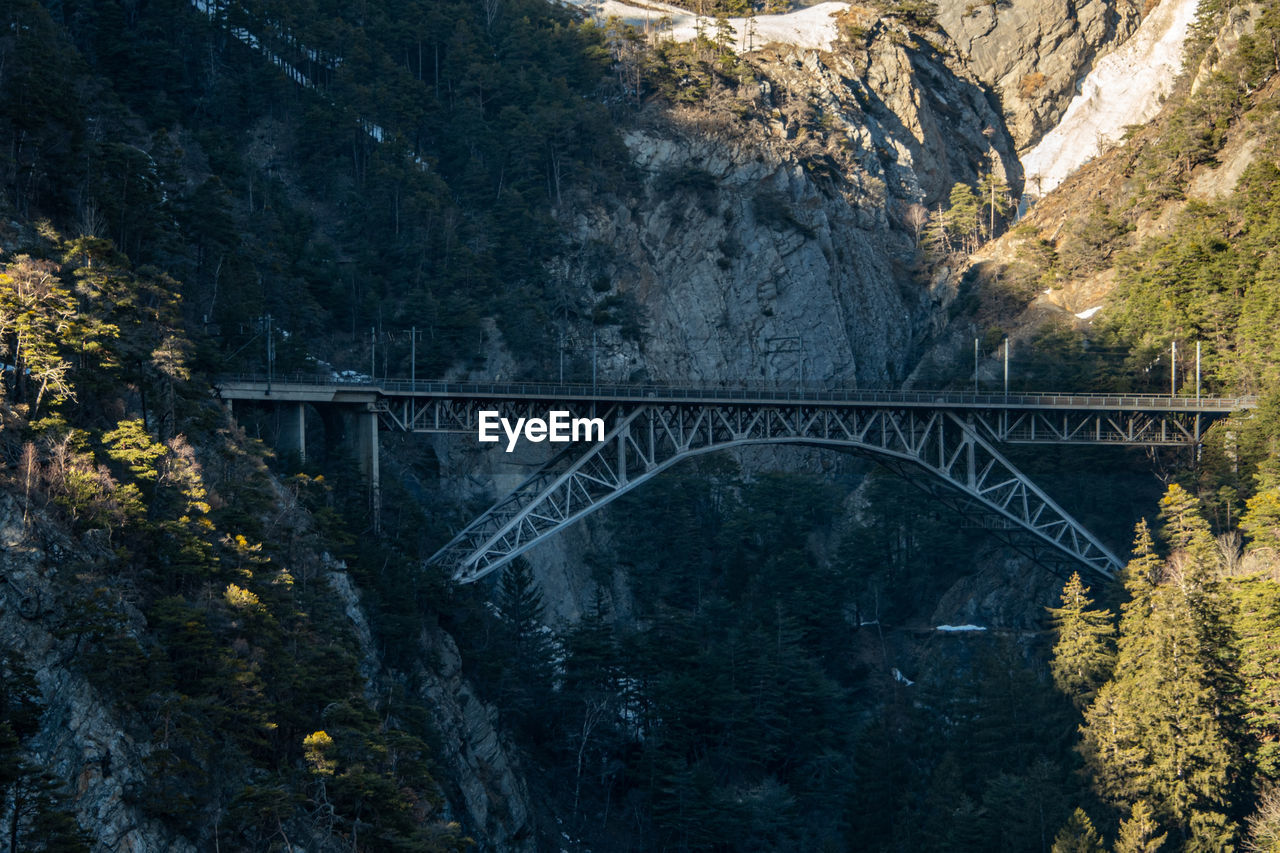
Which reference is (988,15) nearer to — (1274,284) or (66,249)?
(1274,284)

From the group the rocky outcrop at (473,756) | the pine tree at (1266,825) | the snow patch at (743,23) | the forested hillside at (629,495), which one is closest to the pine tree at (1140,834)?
the forested hillside at (629,495)

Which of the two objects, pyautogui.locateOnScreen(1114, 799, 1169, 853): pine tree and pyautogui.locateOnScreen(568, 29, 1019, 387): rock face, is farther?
pyautogui.locateOnScreen(568, 29, 1019, 387): rock face

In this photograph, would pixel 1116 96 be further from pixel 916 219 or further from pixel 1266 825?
pixel 1266 825

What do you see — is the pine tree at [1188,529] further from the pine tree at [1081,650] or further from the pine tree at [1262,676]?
the pine tree at [1081,650]

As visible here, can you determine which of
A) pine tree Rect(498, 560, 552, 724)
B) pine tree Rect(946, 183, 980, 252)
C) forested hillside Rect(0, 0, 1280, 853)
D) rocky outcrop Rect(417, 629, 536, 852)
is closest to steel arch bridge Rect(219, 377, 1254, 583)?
forested hillside Rect(0, 0, 1280, 853)

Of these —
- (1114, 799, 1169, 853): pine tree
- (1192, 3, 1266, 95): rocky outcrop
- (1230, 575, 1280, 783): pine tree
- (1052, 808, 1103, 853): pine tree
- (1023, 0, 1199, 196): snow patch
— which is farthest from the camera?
(1023, 0, 1199, 196): snow patch

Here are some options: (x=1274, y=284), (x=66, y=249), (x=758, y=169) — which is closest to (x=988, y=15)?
(x=758, y=169)

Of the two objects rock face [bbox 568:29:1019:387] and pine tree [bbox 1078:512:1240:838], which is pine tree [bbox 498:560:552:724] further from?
pine tree [bbox 1078:512:1240:838]
